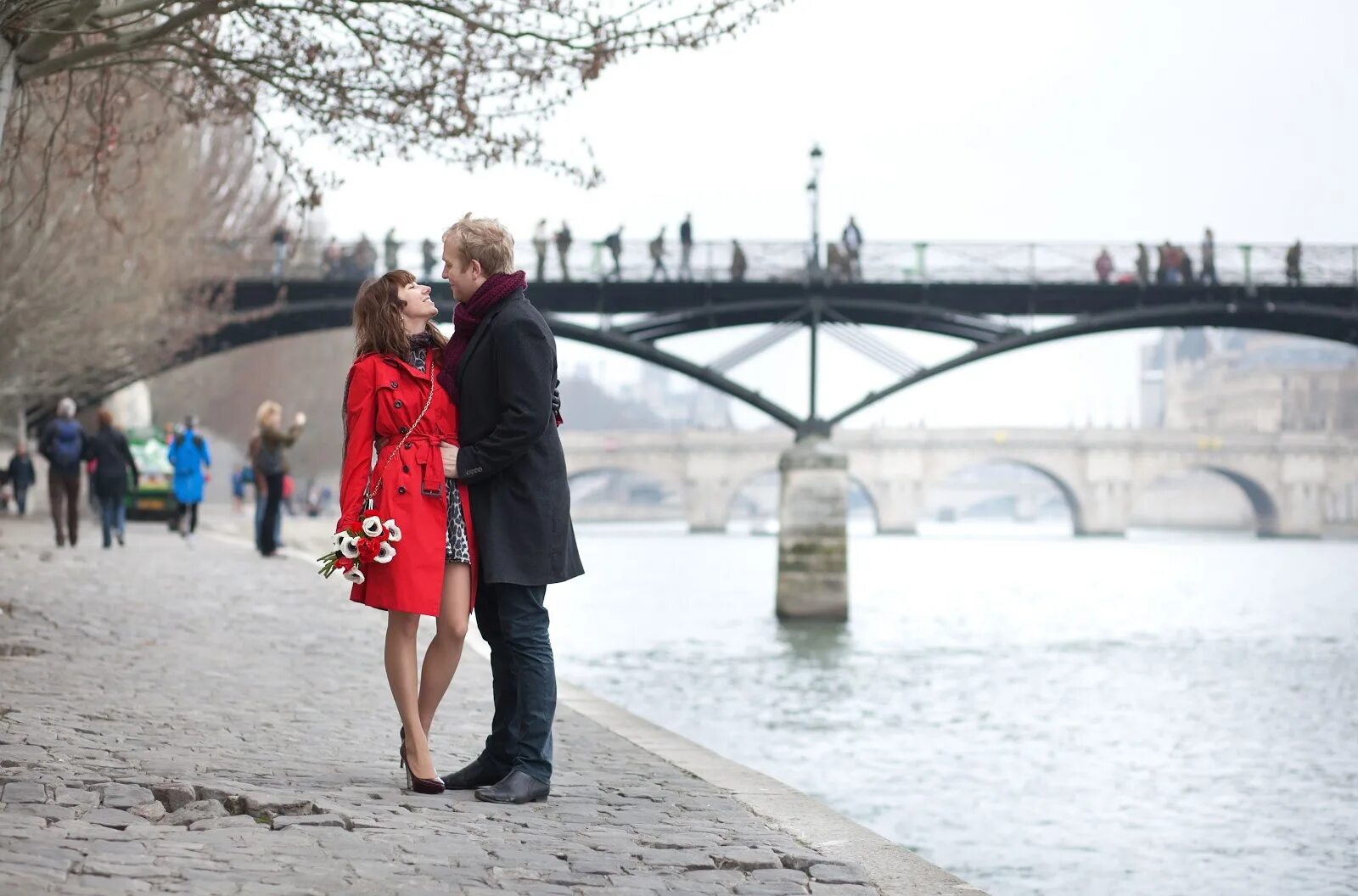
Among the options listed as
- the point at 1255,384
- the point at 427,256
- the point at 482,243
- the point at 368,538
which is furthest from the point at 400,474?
the point at 1255,384

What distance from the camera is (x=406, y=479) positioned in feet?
16.3

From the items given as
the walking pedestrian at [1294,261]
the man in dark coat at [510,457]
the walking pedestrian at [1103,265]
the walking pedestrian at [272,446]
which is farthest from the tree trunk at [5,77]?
the walking pedestrian at [1294,261]

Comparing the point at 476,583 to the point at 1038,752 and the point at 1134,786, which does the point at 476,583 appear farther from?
the point at 1038,752

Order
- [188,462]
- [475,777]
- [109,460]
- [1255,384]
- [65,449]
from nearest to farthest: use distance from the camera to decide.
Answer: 1. [475,777]
2. [65,449]
3. [109,460]
4. [188,462]
5. [1255,384]

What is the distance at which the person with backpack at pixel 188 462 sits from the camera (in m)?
19.2

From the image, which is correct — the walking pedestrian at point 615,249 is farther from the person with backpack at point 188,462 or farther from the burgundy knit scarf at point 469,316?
the burgundy knit scarf at point 469,316

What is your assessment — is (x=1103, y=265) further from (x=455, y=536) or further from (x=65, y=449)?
(x=455, y=536)

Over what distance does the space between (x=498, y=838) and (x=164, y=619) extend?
7.49 m

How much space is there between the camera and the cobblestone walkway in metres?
4.10

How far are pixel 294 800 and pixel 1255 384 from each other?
12104 centimetres

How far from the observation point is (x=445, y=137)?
35.0 ft

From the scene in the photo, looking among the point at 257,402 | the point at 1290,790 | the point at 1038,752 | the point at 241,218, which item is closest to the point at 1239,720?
the point at 1038,752

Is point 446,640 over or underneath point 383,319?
underneath

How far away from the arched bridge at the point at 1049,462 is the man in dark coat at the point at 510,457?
270ft
